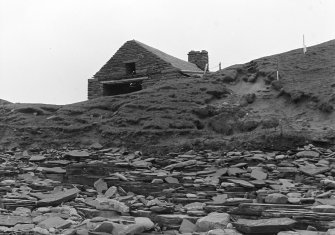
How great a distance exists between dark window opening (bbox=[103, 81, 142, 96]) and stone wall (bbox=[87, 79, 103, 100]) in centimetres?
26

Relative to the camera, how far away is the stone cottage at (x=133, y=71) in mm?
21062

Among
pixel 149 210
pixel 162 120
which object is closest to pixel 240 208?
pixel 149 210

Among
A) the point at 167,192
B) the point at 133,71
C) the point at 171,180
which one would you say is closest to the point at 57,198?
the point at 167,192

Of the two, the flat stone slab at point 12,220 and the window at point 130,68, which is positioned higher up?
the window at point 130,68

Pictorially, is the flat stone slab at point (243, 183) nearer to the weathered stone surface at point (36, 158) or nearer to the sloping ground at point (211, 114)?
the sloping ground at point (211, 114)

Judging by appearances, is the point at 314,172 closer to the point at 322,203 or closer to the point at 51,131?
the point at 322,203

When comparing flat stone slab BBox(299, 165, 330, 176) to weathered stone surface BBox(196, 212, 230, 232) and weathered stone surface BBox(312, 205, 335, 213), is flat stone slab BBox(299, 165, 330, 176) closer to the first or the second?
weathered stone surface BBox(312, 205, 335, 213)

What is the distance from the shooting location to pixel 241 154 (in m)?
12.4

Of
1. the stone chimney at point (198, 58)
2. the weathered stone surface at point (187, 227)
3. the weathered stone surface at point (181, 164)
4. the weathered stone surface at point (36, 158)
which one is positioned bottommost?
the weathered stone surface at point (187, 227)

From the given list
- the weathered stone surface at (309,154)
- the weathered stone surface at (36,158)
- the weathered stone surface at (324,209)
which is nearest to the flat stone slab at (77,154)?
the weathered stone surface at (36,158)

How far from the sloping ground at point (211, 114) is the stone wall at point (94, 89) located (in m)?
4.03

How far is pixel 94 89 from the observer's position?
2267cm

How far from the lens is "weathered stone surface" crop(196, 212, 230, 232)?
7.36m

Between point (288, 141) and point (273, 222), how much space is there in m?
6.21
